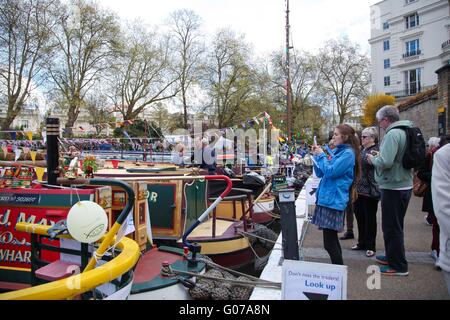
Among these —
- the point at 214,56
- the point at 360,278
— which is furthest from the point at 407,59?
the point at 360,278

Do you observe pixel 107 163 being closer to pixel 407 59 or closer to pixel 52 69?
pixel 52 69

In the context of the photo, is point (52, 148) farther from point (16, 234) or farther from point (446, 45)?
point (446, 45)

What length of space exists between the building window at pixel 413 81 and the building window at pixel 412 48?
6.27ft

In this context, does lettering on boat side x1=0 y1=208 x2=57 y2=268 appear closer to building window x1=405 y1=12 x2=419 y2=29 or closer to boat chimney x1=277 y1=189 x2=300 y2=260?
boat chimney x1=277 y1=189 x2=300 y2=260

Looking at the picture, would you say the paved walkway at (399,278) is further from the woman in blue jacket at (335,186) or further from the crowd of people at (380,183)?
the woman in blue jacket at (335,186)

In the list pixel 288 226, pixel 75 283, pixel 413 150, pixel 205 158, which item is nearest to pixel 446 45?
pixel 205 158

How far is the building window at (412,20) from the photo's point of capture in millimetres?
41125

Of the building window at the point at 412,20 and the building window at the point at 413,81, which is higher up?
the building window at the point at 412,20

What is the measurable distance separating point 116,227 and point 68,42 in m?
35.5

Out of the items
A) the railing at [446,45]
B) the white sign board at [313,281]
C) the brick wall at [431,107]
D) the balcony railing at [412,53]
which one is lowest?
the white sign board at [313,281]
